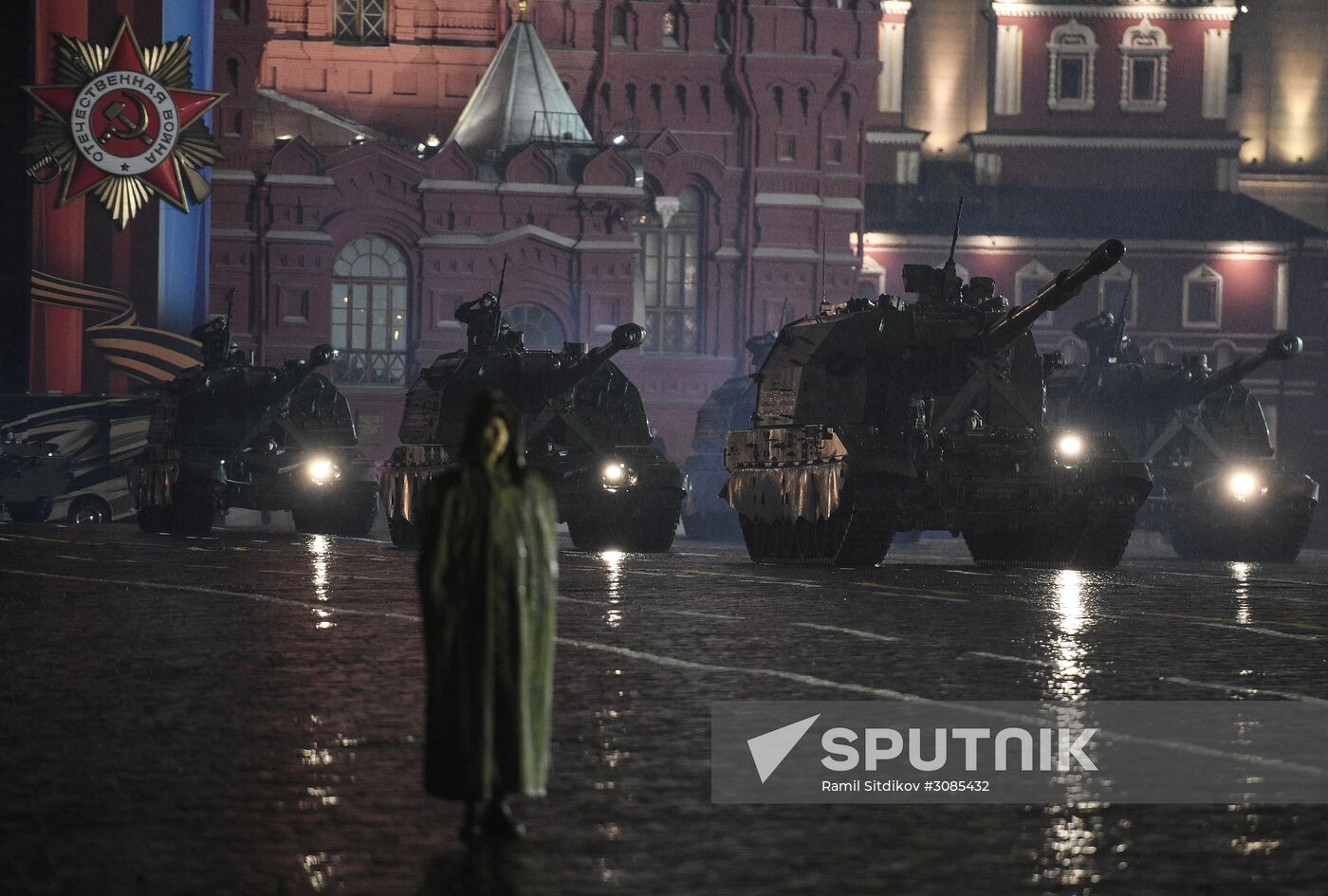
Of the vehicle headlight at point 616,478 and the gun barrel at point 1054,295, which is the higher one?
the gun barrel at point 1054,295

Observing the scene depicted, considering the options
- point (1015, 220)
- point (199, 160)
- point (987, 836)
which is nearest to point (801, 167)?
point (1015, 220)

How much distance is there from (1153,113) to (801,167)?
14401 mm

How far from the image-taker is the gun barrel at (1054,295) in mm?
19047

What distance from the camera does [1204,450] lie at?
2919 cm

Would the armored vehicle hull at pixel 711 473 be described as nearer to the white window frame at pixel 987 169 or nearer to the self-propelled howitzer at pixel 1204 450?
the self-propelled howitzer at pixel 1204 450

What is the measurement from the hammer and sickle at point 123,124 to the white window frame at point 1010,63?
25897 millimetres

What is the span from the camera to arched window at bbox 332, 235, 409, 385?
46.6 metres

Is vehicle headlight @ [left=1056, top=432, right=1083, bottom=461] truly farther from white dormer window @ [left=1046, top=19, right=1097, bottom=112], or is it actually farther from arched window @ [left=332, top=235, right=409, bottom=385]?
white dormer window @ [left=1046, top=19, right=1097, bottom=112]

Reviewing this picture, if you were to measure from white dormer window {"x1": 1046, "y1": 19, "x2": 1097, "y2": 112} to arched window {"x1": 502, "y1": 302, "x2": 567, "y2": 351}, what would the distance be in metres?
19.6

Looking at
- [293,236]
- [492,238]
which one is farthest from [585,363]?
[293,236]

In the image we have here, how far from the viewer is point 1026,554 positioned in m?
22.4

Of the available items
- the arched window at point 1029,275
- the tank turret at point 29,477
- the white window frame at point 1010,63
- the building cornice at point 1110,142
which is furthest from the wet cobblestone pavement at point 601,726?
the white window frame at point 1010,63

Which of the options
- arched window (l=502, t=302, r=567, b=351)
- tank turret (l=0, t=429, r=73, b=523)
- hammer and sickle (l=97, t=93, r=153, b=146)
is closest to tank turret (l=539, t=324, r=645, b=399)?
tank turret (l=0, t=429, r=73, b=523)

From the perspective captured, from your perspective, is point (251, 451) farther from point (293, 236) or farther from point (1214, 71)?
point (1214, 71)
